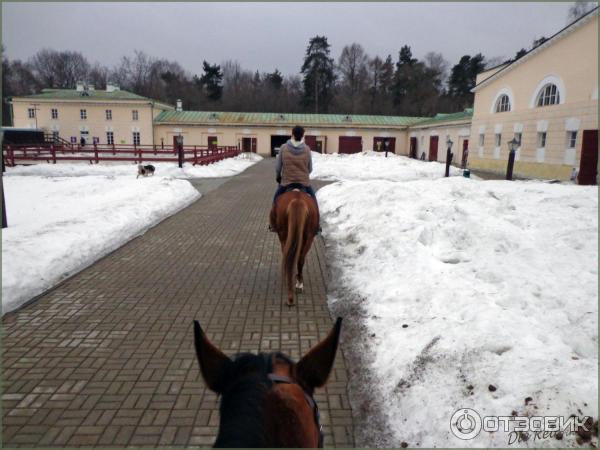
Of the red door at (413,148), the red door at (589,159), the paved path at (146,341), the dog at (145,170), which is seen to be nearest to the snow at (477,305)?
the paved path at (146,341)

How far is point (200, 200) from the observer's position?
15031mm

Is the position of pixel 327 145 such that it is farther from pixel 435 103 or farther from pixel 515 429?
pixel 515 429

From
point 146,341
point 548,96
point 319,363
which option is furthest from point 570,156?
point 319,363

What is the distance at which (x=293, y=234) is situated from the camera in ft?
17.8

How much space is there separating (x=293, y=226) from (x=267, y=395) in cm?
418

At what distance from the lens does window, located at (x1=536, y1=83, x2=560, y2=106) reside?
807 inches

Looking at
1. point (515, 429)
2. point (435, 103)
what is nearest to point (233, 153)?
point (515, 429)

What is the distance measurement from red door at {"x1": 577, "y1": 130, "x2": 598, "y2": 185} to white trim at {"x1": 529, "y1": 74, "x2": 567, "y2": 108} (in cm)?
298

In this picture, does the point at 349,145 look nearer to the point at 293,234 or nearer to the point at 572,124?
the point at 572,124

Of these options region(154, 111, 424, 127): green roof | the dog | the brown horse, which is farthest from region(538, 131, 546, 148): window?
region(154, 111, 424, 127): green roof

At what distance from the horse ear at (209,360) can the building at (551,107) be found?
17.1 metres

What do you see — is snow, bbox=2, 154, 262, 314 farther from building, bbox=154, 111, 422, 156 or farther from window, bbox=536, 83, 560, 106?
building, bbox=154, 111, 422, 156

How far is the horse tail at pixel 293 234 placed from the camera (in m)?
5.43

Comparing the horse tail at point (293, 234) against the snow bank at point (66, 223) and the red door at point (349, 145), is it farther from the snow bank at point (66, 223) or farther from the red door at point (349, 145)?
the red door at point (349, 145)
